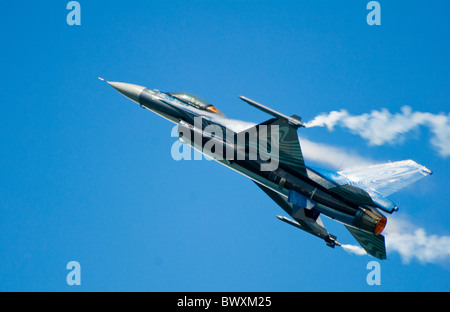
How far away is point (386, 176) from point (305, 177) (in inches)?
141

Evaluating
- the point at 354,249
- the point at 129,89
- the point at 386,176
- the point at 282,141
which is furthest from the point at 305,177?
the point at 129,89

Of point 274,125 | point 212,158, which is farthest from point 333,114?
point 212,158

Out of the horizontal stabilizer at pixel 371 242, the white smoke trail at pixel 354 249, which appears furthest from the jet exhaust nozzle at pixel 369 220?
the white smoke trail at pixel 354 249

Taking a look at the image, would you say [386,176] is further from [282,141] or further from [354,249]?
[282,141]

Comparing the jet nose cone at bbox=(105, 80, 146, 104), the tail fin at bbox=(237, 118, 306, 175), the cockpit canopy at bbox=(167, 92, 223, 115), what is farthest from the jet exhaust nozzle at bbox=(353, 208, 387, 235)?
the jet nose cone at bbox=(105, 80, 146, 104)

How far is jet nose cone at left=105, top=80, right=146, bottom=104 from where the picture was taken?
25.5 meters

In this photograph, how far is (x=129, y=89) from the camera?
25.7 m

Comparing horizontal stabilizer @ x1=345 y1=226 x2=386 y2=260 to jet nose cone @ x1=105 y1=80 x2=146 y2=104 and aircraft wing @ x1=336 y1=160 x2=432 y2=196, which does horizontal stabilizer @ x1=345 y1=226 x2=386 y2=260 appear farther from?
jet nose cone @ x1=105 y1=80 x2=146 y2=104

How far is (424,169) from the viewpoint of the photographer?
23656 millimetres

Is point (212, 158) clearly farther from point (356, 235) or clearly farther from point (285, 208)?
point (356, 235)

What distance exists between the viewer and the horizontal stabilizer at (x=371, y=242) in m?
23.6

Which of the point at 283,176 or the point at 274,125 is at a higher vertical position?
the point at 274,125

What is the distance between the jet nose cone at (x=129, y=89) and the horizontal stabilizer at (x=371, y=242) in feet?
35.8

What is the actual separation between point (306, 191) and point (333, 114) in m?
3.41
